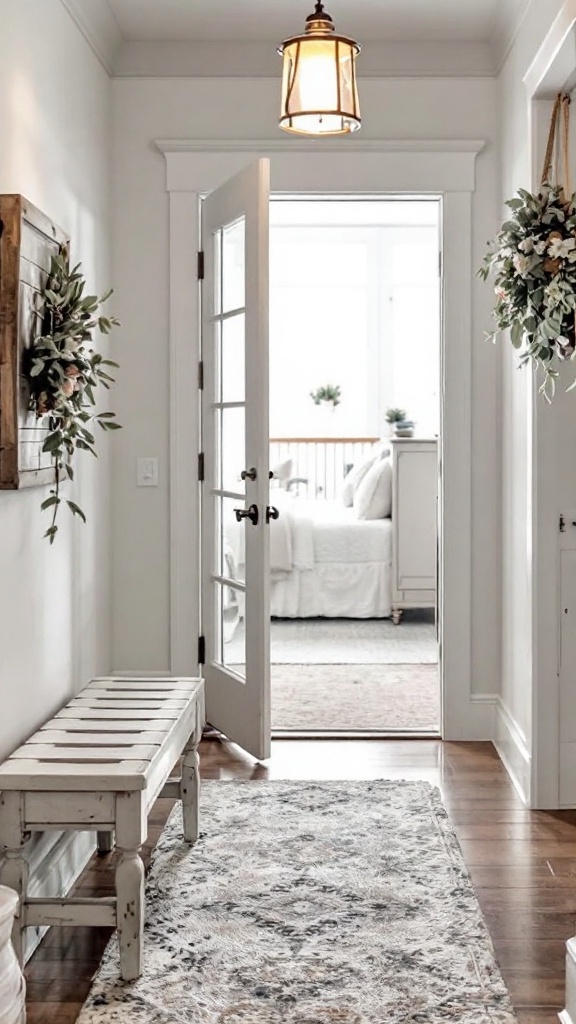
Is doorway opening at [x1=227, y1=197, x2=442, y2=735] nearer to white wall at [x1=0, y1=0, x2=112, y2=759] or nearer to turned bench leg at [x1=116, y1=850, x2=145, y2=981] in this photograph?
white wall at [x1=0, y1=0, x2=112, y2=759]

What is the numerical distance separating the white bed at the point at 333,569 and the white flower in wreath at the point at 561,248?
4470mm

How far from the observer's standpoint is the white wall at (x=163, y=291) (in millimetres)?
4555

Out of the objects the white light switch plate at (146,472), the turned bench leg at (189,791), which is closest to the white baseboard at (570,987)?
the turned bench leg at (189,791)

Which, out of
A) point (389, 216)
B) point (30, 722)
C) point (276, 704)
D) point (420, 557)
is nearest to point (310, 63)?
point (30, 722)

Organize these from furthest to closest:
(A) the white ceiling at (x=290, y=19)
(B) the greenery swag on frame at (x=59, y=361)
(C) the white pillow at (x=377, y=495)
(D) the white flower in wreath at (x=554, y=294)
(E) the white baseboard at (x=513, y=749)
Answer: (C) the white pillow at (x=377, y=495) < (A) the white ceiling at (x=290, y=19) < (E) the white baseboard at (x=513, y=749) < (D) the white flower in wreath at (x=554, y=294) < (B) the greenery swag on frame at (x=59, y=361)

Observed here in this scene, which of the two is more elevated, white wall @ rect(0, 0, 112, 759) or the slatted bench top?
white wall @ rect(0, 0, 112, 759)

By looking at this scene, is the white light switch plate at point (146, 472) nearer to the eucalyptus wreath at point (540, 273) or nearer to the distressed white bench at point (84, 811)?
the eucalyptus wreath at point (540, 273)

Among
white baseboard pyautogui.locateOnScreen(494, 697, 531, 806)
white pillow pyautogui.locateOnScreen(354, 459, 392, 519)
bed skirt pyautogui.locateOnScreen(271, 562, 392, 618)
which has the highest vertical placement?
white pillow pyautogui.locateOnScreen(354, 459, 392, 519)

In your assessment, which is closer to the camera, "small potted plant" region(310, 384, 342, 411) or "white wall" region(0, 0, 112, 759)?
"white wall" region(0, 0, 112, 759)

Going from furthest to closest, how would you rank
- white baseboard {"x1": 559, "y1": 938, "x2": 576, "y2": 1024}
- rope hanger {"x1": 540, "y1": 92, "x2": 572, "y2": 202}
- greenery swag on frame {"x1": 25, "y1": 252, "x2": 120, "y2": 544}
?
rope hanger {"x1": 540, "y1": 92, "x2": 572, "y2": 202} → greenery swag on frame {"x1": 25, "y1": 252, "x2": 120, "y2": 544} → white baseboard {"x1": 559, "y1": 938, "x2": 576, "y2": 1024}

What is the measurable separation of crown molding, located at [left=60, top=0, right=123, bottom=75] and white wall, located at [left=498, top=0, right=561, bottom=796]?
1.50 metres

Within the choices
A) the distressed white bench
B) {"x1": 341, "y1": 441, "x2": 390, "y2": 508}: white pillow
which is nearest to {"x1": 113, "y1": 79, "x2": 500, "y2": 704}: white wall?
the distressed white bench

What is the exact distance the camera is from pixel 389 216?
10008 mm

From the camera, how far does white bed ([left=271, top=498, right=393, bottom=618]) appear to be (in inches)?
294
